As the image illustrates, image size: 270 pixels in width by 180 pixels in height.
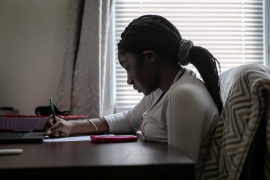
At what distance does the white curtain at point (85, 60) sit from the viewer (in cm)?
178

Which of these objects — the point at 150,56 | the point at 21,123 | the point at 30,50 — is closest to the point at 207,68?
the point at 150,56

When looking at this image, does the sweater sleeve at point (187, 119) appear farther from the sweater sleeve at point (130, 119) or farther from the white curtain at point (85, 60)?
the white curtain at point (85, 60)

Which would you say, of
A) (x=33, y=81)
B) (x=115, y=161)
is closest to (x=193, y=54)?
(x=115, y=161)

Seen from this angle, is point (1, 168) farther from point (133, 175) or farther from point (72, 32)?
point (72, 32)

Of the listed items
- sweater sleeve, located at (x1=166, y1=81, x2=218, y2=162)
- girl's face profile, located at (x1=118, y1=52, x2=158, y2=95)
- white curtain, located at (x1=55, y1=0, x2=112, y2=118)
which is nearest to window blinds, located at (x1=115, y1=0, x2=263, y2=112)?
white curtain, located at (x1=55, y1=0, x2=112, y2=118)

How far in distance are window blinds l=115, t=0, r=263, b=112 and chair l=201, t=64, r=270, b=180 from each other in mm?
1276

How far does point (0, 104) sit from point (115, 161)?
5.57 ft

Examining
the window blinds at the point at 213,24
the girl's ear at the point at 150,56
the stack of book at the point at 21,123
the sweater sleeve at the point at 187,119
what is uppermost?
the window blinds at the point at 213,24

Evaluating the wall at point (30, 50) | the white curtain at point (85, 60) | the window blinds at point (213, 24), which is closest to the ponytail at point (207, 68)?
the white curtain at point (85, 60)

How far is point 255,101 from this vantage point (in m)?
0.69

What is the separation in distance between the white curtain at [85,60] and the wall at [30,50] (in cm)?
15

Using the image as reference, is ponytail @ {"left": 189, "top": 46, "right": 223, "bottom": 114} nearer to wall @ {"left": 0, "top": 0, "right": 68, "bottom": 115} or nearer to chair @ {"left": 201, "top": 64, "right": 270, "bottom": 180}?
chair @ {"left": 201, "top": 64, "right": 270, "bottom": 180}

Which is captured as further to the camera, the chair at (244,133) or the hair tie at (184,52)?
the hair tie at (184,52)

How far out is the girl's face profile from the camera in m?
1.04
